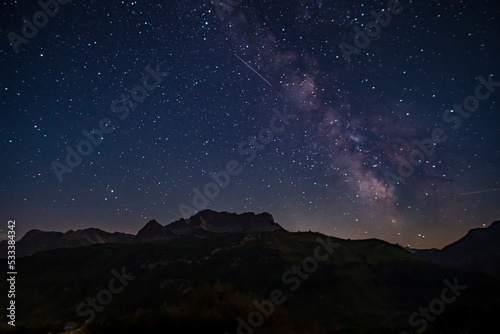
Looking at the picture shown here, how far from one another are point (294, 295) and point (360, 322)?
1802 cm

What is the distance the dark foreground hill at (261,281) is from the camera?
49.9 m

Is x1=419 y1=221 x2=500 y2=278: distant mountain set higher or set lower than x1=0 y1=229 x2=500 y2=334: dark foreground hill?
lower

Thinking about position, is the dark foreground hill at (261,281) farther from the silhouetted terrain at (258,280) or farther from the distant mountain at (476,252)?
the distant mountain at (476,252)

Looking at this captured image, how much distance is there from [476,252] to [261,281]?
108 m

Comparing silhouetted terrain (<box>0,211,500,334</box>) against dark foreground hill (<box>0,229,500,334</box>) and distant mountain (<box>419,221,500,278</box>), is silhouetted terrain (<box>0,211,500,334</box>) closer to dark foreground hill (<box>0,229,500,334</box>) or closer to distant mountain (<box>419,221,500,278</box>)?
dark foreground hill (<box>0,229,500,334</box>)

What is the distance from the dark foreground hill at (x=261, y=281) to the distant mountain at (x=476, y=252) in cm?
4266

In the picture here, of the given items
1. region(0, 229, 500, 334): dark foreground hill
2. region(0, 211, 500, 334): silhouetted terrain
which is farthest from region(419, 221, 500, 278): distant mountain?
region(0, 211, 500, 334): silhouetted terrain

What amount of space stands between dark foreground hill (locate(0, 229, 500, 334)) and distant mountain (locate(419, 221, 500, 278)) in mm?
42660

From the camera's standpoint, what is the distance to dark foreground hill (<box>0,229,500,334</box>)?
4991 centimetres

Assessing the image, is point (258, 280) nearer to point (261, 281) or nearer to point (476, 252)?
point (261, 281)

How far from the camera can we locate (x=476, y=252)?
4530 inches

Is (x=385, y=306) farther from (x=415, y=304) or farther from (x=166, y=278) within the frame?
(x=166, y=278)

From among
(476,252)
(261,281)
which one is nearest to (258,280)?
(261,281)

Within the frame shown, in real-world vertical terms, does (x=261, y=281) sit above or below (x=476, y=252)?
above
